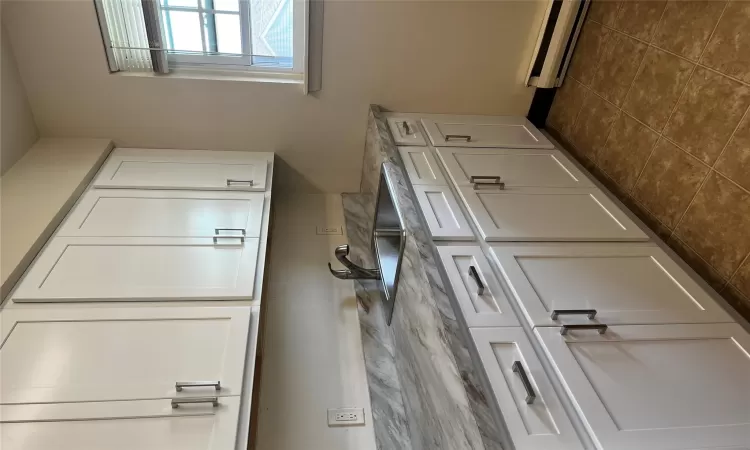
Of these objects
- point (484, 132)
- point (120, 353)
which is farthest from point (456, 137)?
point (120, 353)

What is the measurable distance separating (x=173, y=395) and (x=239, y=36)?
1584 mm

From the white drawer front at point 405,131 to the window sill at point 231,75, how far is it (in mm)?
470

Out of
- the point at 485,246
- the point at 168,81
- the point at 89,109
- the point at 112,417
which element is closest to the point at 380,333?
the point at 485,246

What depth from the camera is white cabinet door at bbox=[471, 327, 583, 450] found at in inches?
37.8

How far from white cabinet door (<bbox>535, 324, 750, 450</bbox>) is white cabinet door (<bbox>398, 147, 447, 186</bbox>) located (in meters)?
0.73

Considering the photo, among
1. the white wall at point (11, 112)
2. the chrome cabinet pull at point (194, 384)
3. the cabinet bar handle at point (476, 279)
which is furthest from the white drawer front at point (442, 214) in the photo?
the white wall at point (11, 112)

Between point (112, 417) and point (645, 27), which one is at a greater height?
point (645, 27)

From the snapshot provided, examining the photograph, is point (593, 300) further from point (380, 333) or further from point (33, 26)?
point (33, 26)

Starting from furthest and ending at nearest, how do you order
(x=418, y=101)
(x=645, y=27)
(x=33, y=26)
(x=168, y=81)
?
(x=418, y=101)
(x=168, y=81)
(x=33, y=26)
(x=645, y=27)

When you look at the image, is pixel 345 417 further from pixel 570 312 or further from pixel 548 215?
pixel 548 215

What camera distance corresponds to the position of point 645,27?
173 centimetres

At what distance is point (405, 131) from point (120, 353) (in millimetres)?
1386

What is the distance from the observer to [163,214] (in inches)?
71.1

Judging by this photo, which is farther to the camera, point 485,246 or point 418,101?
point 418,101
